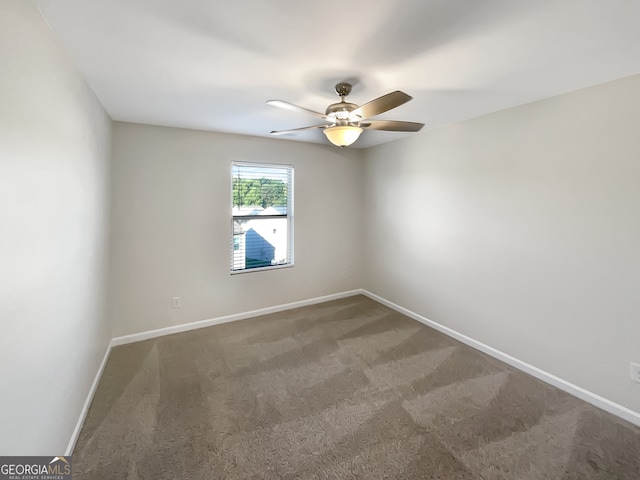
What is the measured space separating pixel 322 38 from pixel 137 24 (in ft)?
3.06

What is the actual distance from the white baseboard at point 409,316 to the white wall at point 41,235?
1.60ft

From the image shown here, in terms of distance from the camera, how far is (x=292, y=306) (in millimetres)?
4027

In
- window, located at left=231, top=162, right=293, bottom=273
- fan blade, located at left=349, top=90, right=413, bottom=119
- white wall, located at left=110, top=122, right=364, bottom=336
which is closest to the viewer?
fan blade, located at left=349, top=90, right=413, bottom=119

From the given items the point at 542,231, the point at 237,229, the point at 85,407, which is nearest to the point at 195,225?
the point at 237,229

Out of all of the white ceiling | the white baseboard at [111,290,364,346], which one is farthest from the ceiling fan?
the white baseboard at [111,290,364,346]

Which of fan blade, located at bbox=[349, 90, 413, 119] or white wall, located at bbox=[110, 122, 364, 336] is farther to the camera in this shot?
white wall, located at bbox=[110, 122, 364, 336]

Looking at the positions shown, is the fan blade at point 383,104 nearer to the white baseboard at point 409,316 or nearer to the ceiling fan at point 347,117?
the ceiling fan at point 347,117

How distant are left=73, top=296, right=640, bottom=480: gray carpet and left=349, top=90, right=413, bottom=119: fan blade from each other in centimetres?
212

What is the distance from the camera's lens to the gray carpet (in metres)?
1.60

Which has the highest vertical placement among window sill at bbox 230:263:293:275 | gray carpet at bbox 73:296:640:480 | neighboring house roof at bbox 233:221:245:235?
neighboring house roof at bbox 233:221:245:235

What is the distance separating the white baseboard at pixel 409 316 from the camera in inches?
77.8

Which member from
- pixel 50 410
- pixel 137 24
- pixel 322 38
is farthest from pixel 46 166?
pixel 322 38

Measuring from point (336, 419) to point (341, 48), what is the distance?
2401mm

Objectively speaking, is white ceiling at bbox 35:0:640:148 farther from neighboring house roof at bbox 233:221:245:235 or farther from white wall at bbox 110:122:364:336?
neighboring house roof at bbox 233:221:245:235
